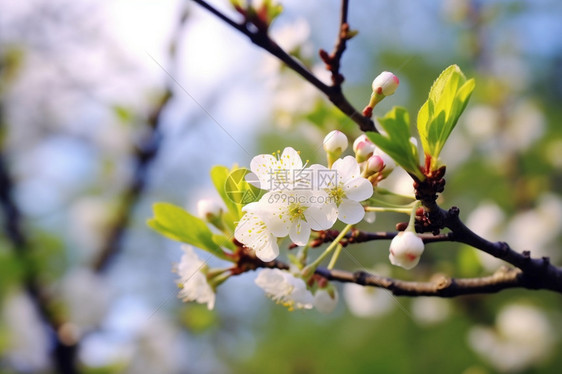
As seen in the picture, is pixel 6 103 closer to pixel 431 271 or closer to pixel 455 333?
pixel 431 271

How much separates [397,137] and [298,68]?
0.20 meters

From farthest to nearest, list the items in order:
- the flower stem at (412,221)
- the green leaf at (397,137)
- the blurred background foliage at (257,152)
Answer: the blurred background foliage at (257,152) → the flower stem at (412,221) → the green leaf at (397,137)

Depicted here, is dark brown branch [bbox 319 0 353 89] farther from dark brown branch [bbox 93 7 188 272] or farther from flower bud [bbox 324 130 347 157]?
dark brown branch [bbox 93 7 188 272]

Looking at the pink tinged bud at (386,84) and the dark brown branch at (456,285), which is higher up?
the pink tinged bud at (386,84)

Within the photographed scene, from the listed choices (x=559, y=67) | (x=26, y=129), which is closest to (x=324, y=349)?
(x=26, y=129)

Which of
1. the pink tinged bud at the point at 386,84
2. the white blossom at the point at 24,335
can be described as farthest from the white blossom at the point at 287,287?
the white blossom at the point at 24,335

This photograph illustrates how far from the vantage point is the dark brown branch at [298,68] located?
692mm

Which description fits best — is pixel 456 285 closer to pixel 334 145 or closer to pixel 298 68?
pixel 334 145

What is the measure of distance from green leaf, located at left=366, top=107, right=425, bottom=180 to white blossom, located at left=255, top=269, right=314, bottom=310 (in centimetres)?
30

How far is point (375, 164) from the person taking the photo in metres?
0.71

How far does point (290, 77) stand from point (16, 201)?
5.32 feet

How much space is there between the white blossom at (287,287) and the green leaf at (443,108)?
0.30m

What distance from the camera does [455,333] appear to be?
267cm

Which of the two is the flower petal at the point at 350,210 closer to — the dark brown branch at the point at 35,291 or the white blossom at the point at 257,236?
the white blossom at the point at 257,236
